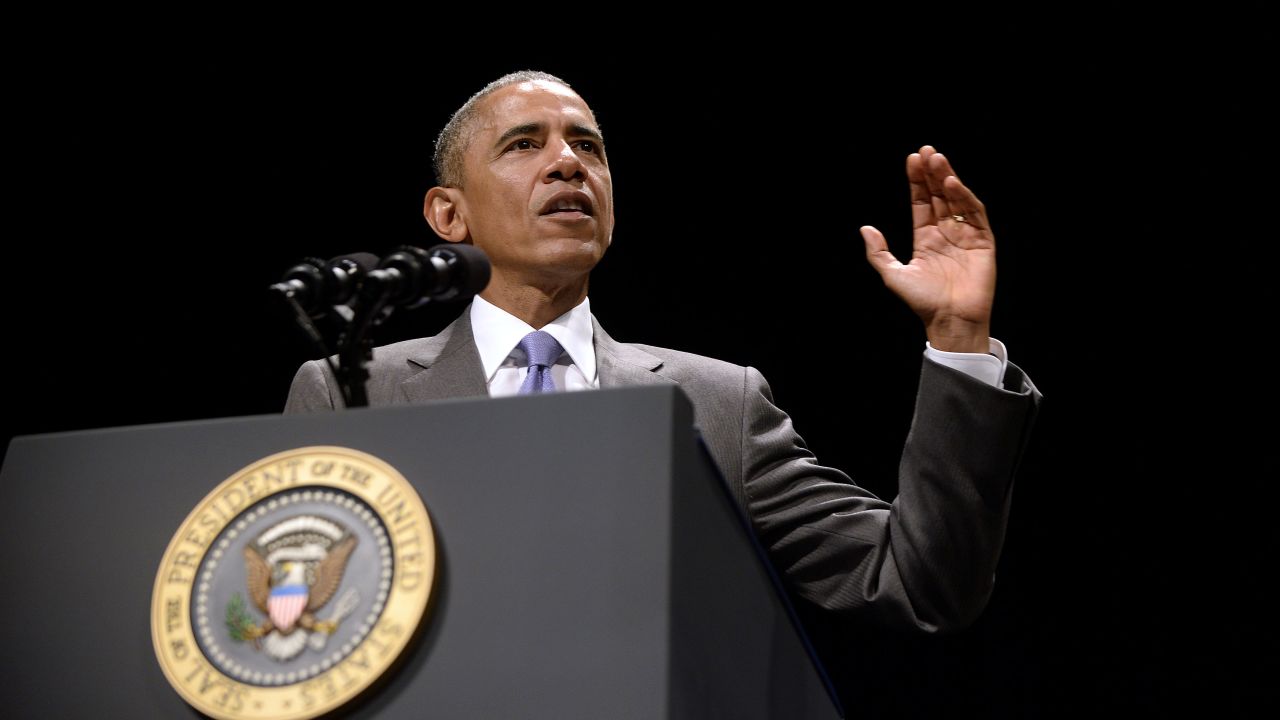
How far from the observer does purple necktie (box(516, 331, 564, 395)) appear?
1795mm

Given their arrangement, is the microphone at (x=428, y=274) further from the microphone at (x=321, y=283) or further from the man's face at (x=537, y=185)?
the man's face at (x=537, y=185)

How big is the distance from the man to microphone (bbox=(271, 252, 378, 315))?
516 millimetres

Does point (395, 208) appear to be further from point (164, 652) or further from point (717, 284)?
point (164, 652)

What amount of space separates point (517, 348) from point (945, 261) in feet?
2.21

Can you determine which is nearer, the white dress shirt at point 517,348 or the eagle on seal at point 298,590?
the eagle on seal at point 298,590

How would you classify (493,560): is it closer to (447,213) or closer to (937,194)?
(937,194)

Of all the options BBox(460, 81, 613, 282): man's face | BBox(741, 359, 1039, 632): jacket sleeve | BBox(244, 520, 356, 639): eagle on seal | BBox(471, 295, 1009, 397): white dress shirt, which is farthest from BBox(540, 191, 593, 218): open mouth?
BBox(244, 520, 356, 639): eagle on seal

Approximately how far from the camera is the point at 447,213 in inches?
87.7

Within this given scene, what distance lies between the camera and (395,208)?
3.08 metres

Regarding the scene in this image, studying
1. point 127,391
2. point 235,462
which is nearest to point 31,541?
point 235,462

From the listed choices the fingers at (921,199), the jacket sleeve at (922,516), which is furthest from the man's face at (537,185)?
the fingers at (921,199)

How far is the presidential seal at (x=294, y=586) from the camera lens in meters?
0.94

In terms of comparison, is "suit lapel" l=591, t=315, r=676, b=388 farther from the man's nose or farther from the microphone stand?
the microphone stand

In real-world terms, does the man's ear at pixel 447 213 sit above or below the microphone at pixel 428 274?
above
